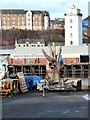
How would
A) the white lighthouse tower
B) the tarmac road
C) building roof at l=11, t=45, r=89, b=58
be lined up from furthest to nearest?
the white lighthouse tower → building roof at l=11, t=45, r=89, b=58 → the tarmac road

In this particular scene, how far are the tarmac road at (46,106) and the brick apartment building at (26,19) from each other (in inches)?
2895

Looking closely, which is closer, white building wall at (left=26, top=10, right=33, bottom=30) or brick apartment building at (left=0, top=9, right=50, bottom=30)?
brick apartment building at (left=0, top=9, right=50, bottom=30)

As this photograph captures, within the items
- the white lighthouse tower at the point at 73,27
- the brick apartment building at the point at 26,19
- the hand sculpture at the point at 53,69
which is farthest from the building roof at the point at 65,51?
the brick apartment building at the point at 26,19

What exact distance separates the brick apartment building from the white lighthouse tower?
33.9 m

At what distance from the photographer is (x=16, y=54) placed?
42281 mm

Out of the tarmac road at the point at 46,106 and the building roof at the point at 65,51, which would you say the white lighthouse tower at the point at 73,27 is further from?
the tarmac road at the point at 46,106

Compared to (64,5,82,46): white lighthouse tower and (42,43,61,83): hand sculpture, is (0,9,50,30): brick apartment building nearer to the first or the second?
(64,5,82,46): white lighthouse tower

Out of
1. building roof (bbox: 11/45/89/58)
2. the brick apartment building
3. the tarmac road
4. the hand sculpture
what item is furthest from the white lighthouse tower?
the tarmac road

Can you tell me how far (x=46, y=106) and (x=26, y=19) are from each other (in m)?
78.9

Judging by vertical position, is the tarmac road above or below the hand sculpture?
below

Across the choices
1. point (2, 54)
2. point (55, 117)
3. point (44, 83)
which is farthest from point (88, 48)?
point (55, 117)

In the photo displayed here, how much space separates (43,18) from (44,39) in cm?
2423

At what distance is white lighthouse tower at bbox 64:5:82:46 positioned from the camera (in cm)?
5550

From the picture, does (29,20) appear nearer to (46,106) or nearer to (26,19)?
(26,19)
